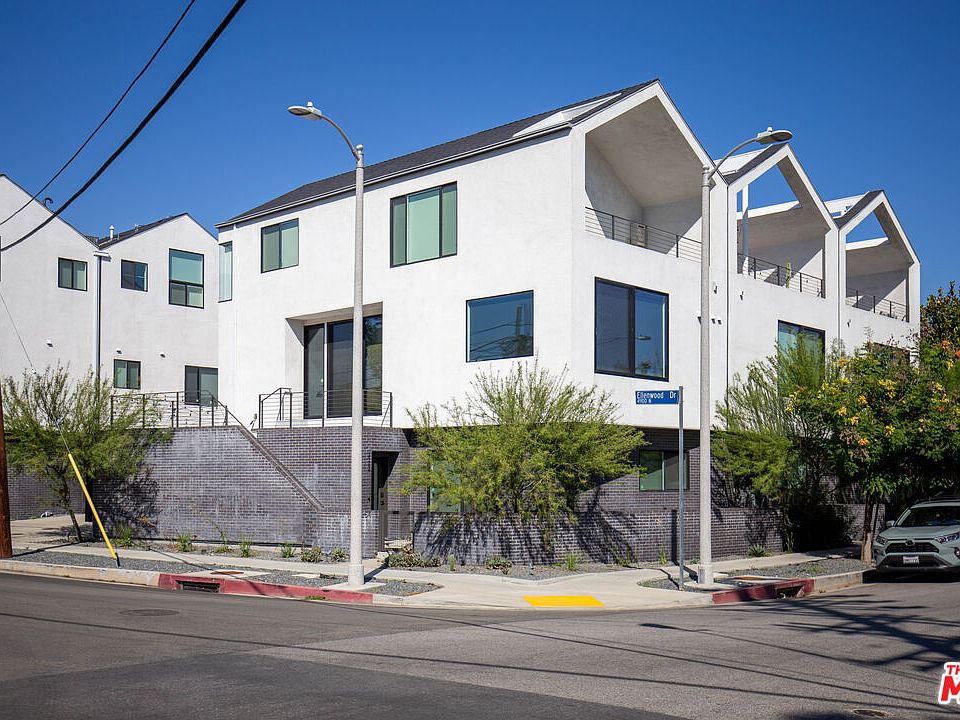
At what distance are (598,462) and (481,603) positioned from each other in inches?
200

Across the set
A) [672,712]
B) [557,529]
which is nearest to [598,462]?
[557,529]

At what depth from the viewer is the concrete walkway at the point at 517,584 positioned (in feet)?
54.6

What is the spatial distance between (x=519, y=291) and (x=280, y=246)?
9.41 metres

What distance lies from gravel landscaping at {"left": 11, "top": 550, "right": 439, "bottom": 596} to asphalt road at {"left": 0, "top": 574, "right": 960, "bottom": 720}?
2.03 meters

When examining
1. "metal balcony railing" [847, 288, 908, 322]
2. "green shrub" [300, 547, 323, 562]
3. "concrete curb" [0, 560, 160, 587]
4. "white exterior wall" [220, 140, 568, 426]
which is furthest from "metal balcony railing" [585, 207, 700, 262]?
"concrete curb" [0, 560, 160, 587]

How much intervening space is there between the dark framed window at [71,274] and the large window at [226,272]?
31.6 feet

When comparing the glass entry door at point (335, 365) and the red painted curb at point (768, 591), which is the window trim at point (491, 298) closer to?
the glass entry door at point (335, 365)

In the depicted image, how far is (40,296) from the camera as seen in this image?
38.0 meters

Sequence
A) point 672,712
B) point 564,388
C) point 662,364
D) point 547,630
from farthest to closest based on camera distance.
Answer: point 662,364 < point 564,388 < point 547,630 < point 672,712

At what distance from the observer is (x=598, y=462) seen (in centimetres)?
2044

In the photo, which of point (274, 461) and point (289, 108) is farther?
point (274, 461)

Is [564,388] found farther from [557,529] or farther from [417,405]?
[417,405]

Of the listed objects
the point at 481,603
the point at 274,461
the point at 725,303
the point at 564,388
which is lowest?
the point at 481,603

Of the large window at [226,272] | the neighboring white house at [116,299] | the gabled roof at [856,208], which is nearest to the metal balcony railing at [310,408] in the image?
the large window at [226,272]
